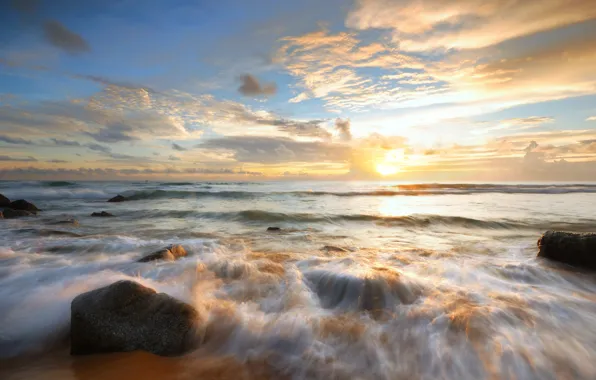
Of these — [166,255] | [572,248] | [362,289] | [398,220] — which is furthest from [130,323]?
[398,220]

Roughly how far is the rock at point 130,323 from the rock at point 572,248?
26.1 ft

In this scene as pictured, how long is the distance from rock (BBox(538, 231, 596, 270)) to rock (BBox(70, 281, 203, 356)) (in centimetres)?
795

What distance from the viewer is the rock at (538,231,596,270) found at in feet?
20.9

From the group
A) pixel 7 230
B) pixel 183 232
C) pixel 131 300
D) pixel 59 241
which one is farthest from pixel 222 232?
pixel 131 300

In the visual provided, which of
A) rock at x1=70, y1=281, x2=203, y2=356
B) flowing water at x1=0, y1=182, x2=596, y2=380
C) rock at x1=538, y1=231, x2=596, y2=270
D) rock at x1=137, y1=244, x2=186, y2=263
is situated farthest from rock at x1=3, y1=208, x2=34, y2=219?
rock at x1=538, y1=231, x2=596, y2=270

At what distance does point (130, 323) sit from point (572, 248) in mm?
8812

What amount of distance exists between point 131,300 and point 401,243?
8095 millimetres

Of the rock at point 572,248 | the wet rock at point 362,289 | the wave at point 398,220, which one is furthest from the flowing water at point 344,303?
the wave at point 398,220

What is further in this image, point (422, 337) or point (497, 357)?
point (422, 337)

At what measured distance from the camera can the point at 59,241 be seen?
26.7ft

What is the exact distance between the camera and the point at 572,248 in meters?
6.61

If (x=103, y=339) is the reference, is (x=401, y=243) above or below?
below

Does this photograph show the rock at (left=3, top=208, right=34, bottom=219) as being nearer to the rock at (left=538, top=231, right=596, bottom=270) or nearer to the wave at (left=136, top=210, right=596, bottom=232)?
the wave at (left=136, top=210, right=596, bottom=232)

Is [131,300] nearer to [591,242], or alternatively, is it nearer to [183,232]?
[183,232]
